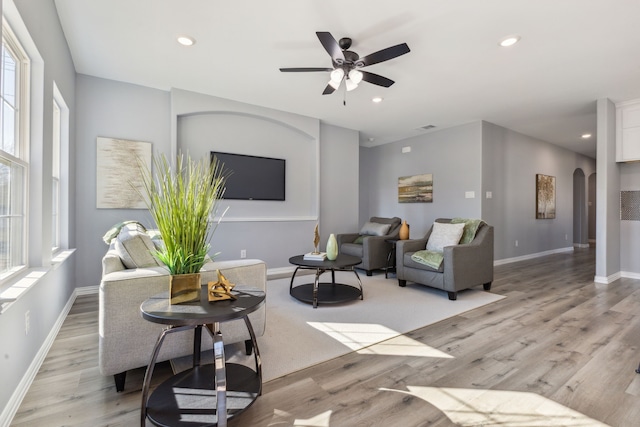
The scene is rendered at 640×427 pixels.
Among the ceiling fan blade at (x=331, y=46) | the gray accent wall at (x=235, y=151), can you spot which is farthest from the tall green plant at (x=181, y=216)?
the gray accent wall at (x=235, y=151)

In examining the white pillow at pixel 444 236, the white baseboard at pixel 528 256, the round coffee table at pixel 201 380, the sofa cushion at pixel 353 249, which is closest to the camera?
the round coffee table at pixel 201 380

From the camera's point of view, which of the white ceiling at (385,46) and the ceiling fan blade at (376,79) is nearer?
the white ceiling at (385,46)

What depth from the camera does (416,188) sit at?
6.31 metres

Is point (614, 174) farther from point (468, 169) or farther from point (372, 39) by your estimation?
point (372, 39)

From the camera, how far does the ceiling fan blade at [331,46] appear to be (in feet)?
7.74

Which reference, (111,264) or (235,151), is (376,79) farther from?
(111,264)

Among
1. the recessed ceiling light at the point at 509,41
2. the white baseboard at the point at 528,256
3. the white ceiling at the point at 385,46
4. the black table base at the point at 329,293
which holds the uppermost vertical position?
the white ceiling at the point at 385,46

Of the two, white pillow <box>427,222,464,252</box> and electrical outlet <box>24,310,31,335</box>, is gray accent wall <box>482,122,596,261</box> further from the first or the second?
electrical outlet <box>24,310,31,335</box>

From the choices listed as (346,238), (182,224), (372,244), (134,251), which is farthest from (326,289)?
(182,224)

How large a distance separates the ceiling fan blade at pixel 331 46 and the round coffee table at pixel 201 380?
1.97 m

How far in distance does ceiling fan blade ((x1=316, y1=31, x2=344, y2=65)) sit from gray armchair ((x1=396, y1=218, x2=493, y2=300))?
234cm

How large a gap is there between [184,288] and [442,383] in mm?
1557

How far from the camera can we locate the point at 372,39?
279 cm

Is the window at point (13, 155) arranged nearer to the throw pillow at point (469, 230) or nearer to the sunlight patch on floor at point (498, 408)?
the sunlight patch on floor at point (498, 408)
